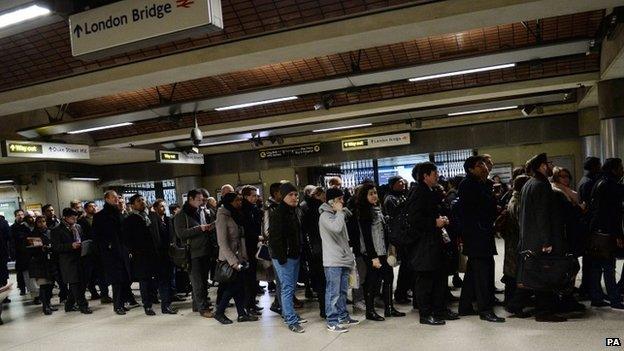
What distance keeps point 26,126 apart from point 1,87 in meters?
3.44

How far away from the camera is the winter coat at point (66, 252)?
262 inches

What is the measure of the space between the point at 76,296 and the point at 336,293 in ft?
14.0

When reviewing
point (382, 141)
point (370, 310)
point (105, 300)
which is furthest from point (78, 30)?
point (382, 141)

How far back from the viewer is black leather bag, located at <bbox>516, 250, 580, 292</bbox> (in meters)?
4.12

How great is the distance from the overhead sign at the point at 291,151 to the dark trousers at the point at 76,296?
8186 millimetres

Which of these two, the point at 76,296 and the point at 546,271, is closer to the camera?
the point at 546,271

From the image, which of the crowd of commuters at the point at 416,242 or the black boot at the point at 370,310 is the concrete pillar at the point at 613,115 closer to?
the crowd of commuters at the point at 416,242

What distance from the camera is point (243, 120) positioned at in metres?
10.2

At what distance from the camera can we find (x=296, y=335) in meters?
4.68

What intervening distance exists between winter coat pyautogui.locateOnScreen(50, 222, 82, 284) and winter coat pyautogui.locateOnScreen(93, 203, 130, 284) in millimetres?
615

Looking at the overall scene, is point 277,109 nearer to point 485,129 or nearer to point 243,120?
point 243,120

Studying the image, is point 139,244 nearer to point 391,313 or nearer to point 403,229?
point 391,313

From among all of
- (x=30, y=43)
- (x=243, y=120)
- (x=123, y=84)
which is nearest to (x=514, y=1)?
(x=123, y=84)

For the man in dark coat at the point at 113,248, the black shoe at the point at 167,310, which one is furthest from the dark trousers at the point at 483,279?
the man in dark coat at the point at 113,248
